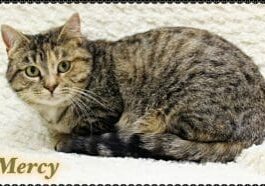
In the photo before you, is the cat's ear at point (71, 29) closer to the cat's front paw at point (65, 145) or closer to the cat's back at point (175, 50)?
the cat's back at point (175, 50)

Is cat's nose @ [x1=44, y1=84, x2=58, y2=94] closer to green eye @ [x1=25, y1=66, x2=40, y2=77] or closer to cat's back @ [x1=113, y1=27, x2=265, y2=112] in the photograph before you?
green eye @ [x1=25, y1=66, x2=40, y2=77]

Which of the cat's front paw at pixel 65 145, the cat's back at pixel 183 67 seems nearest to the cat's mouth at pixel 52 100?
the cat's front paw at pixel 65 145

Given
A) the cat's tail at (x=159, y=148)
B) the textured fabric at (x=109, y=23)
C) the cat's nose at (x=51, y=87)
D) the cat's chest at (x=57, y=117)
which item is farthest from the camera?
the textured fabric at (x=109, y=23)

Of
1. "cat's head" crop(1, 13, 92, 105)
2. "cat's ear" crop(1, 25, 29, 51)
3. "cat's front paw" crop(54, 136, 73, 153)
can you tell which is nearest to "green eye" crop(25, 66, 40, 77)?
"cat's head" crop(1, 13, 92, 105)

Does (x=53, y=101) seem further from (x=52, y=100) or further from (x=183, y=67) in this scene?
(x=183, y=67)

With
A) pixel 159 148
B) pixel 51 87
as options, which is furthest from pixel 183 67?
pixel 51 87

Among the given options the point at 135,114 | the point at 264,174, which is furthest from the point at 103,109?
the point at 264,174

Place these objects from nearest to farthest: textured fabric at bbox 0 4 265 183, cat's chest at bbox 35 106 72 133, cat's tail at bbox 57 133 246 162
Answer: cat's tail at bbox 57 133 246 162, cat's chest at bbox 35 106 72 133, textured fabric at bbox 0 4 265 183
